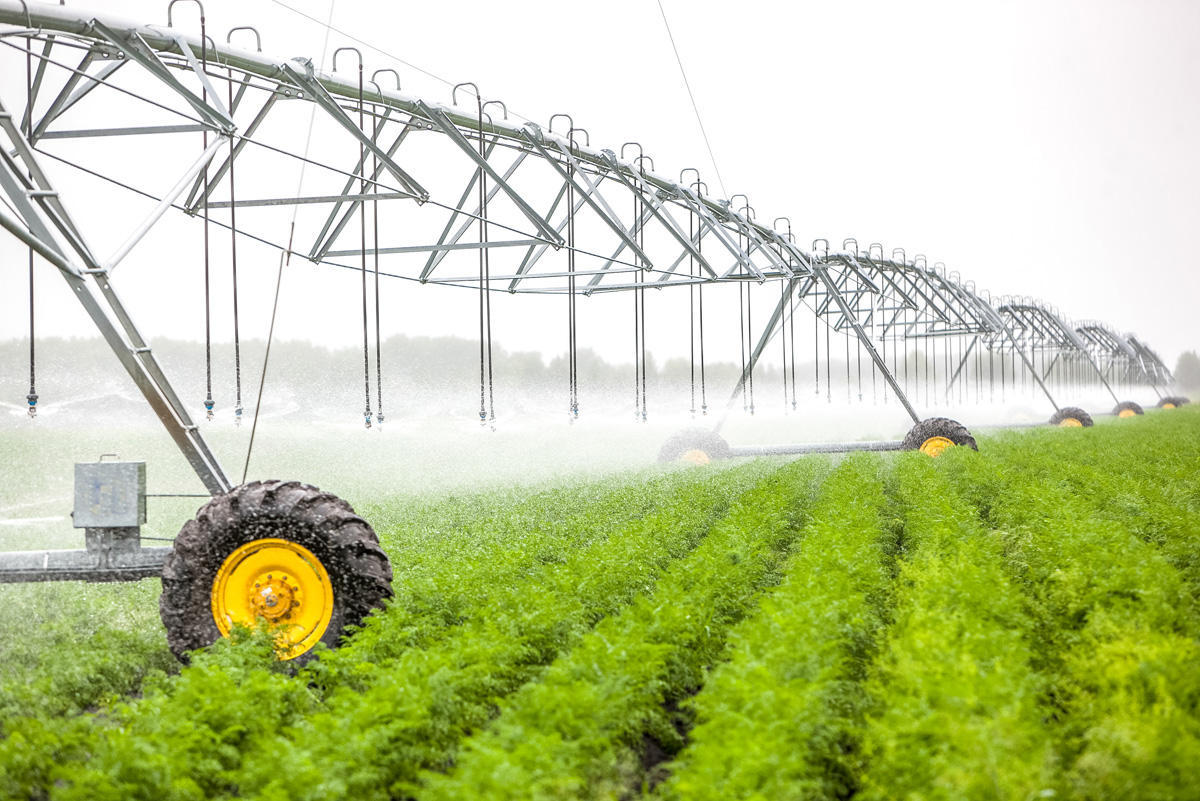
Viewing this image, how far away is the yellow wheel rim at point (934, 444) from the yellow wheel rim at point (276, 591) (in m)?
18.4

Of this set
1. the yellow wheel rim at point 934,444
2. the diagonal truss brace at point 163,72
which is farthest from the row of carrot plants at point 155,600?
the yellow wheel rim at point 934,444

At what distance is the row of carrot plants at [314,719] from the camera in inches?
167

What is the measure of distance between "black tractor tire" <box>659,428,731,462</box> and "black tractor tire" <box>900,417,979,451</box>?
445 centimetres

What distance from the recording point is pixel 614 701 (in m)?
4.70

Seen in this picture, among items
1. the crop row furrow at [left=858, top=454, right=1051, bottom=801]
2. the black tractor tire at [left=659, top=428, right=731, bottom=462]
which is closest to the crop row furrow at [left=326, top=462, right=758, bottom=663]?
the crop row furrow at [left=858, top=454, right=1051, bottom=801]

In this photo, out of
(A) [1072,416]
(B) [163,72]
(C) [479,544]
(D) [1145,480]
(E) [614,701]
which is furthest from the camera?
(A) [1072,416]

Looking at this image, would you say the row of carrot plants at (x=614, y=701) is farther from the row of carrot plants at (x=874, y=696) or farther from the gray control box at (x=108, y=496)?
the gray control box at (x=108, y=496)

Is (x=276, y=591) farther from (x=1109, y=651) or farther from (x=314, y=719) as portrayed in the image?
(x=1109, y=651)

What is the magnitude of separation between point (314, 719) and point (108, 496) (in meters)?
3.71

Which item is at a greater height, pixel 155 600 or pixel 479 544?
pixel 479 544

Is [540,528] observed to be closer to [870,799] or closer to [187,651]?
[187,651]

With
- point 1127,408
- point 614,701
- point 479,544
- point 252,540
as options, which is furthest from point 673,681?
point 1127,408

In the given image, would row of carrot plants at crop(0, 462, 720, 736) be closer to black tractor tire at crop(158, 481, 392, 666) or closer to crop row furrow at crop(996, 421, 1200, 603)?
black tractor tire at crop(158, 481, 392, 666)

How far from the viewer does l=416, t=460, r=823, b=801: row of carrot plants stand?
3.93 metres
